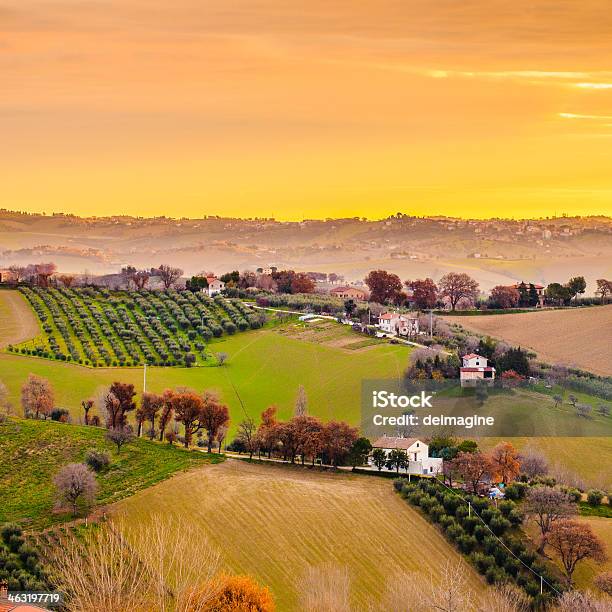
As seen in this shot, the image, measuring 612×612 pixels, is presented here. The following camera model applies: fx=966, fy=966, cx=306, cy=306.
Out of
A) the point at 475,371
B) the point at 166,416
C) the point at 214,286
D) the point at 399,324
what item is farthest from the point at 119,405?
the point at 214,286

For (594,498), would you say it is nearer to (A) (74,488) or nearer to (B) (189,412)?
(B) (189,412)

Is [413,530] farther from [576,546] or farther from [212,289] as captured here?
[212,289]

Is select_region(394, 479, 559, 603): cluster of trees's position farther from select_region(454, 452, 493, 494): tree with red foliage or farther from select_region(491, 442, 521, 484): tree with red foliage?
select_region(491, 442, 521, 484): tree with red foliage

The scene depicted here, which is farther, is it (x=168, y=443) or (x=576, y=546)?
(x=168, y=443)

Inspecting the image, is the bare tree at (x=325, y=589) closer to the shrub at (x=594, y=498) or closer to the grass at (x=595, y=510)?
the grass at (x=595, y=510)

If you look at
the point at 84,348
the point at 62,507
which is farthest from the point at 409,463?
the point at 84,348

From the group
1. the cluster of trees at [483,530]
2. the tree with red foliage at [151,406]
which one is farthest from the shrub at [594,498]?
the tree with red foliage at [151,406]

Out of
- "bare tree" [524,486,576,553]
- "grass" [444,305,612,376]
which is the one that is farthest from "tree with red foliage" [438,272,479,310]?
"bare tree" [524,486,576,553]
